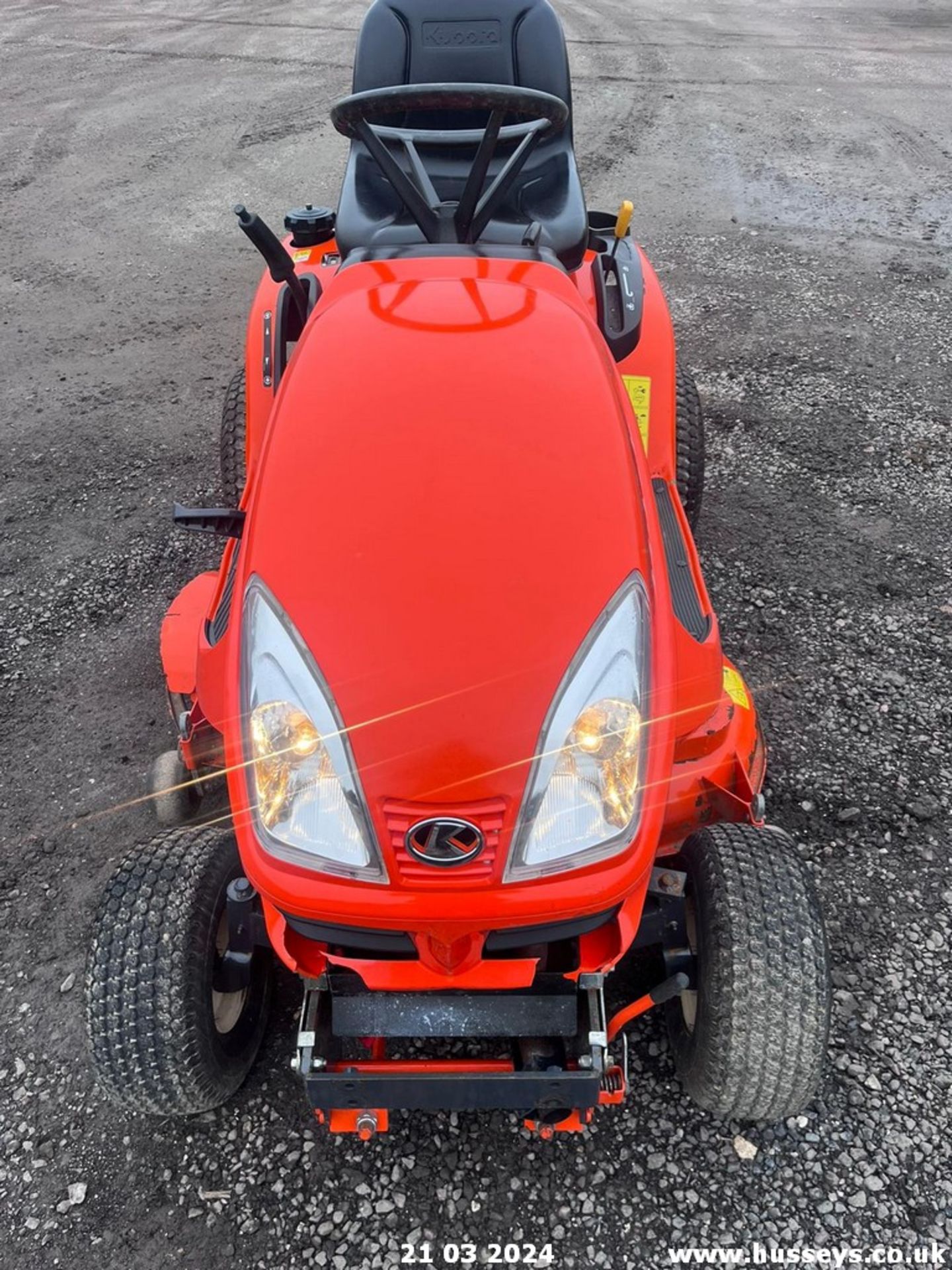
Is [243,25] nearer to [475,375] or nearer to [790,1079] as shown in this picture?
[475,375]

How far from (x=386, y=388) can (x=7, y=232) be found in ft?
17.9

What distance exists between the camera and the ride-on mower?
1.35 metres

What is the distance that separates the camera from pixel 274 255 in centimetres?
228

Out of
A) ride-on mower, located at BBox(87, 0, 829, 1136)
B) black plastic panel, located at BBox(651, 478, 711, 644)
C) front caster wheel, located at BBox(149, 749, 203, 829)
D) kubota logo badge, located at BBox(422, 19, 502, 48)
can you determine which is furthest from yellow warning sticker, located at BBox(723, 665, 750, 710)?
kubota logo badge, located at BBox(422, 19, 502, 48)

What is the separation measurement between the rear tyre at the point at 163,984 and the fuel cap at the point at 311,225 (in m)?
2.10

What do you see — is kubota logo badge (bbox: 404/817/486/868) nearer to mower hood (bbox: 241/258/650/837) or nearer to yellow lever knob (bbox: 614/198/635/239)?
mower hood (bbox: 241/258/650/837)

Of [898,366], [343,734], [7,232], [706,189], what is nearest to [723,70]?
[706,189]

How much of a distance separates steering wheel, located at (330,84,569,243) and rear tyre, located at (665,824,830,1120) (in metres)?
1.49

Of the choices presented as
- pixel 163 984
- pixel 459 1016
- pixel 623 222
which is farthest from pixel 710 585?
pixel 163 984

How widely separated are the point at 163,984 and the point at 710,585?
7.12 feet

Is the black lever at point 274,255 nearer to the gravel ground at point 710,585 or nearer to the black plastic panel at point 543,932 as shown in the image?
the gravel ground at point 710,585

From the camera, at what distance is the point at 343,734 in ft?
4.48

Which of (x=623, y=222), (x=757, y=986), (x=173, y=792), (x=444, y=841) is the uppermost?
(x=623, y=222)

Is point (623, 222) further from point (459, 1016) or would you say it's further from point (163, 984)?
point (163, 984)
